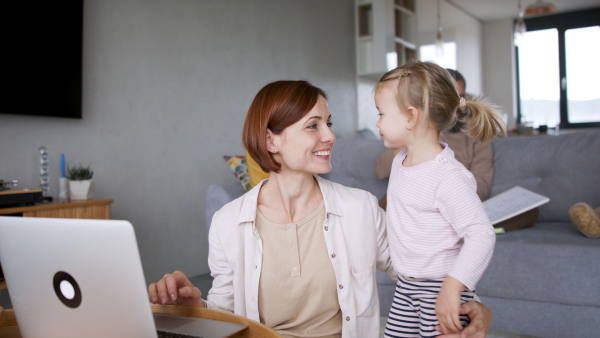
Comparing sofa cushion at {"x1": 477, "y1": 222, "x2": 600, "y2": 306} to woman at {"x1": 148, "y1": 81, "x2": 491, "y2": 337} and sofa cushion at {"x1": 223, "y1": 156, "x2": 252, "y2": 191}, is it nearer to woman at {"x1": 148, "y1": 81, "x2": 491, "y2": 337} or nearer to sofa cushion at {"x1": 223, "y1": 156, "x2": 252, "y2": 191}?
woman at {"x1": 148, "y1": 81, "x2": 491, "y2": 337}

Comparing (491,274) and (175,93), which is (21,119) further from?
(491,274)

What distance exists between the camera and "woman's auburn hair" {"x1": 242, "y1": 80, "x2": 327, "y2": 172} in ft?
4.17

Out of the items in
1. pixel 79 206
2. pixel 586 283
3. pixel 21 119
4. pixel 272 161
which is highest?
pixel 21 119

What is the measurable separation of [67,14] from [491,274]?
2.41m

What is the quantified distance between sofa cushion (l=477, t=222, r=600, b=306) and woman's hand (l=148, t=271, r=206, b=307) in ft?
4.81

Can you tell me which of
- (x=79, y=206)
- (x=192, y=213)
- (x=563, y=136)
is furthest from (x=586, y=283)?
(x=192, y=213)

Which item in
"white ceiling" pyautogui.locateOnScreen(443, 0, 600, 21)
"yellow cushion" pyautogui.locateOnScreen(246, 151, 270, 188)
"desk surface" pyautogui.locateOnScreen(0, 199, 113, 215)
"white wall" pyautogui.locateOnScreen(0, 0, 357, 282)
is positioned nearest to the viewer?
"desk surface" pyautogui.locateOnScreen(0, 199, 113, 215)

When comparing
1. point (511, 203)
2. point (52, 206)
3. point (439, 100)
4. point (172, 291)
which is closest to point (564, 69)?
point (511, 203)

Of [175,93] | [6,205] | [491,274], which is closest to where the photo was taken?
[491,274]

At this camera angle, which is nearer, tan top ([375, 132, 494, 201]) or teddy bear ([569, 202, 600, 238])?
teddy bear ([569, 202, 600, 238])

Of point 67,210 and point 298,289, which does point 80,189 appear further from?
point 298,289

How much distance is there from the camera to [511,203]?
2.36m

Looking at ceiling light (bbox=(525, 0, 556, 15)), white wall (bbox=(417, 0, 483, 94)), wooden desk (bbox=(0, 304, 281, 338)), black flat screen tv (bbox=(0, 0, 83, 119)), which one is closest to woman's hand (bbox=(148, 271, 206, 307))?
wooden desk (bbox=(0, 304, 281, 338))

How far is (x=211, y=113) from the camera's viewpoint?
3.83 meters
